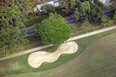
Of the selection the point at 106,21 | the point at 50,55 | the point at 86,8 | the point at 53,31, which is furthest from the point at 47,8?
the point at 106,21

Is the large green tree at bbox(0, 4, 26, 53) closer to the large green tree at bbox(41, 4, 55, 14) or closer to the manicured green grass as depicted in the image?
the manicured green grass

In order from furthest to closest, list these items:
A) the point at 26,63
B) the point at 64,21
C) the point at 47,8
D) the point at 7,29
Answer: the point at 47,8, the point at 64,21, the point at 26,63, the point at 7,29

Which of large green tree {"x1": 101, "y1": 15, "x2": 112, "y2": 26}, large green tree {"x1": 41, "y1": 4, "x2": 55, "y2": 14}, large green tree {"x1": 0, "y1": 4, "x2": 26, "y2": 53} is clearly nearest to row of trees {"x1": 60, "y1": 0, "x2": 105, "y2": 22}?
large green tree {"x1": 101, "y1": 15, "x2": 112, "y2": 26}

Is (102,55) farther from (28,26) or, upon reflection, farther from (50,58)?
(28,26)

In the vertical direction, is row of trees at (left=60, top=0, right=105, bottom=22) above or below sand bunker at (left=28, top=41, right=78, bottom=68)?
above

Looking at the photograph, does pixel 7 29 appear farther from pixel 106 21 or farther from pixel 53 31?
pixel 106 21

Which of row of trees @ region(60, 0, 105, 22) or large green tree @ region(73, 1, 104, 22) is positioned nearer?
large green tree @ region(73, 1, 104, 22)

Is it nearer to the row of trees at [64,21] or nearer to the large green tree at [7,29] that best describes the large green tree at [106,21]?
the row of trees at [64,21]

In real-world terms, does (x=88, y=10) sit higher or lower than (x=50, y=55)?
higher

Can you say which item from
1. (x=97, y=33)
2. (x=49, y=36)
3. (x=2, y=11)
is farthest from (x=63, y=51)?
(x=2, y=11)
